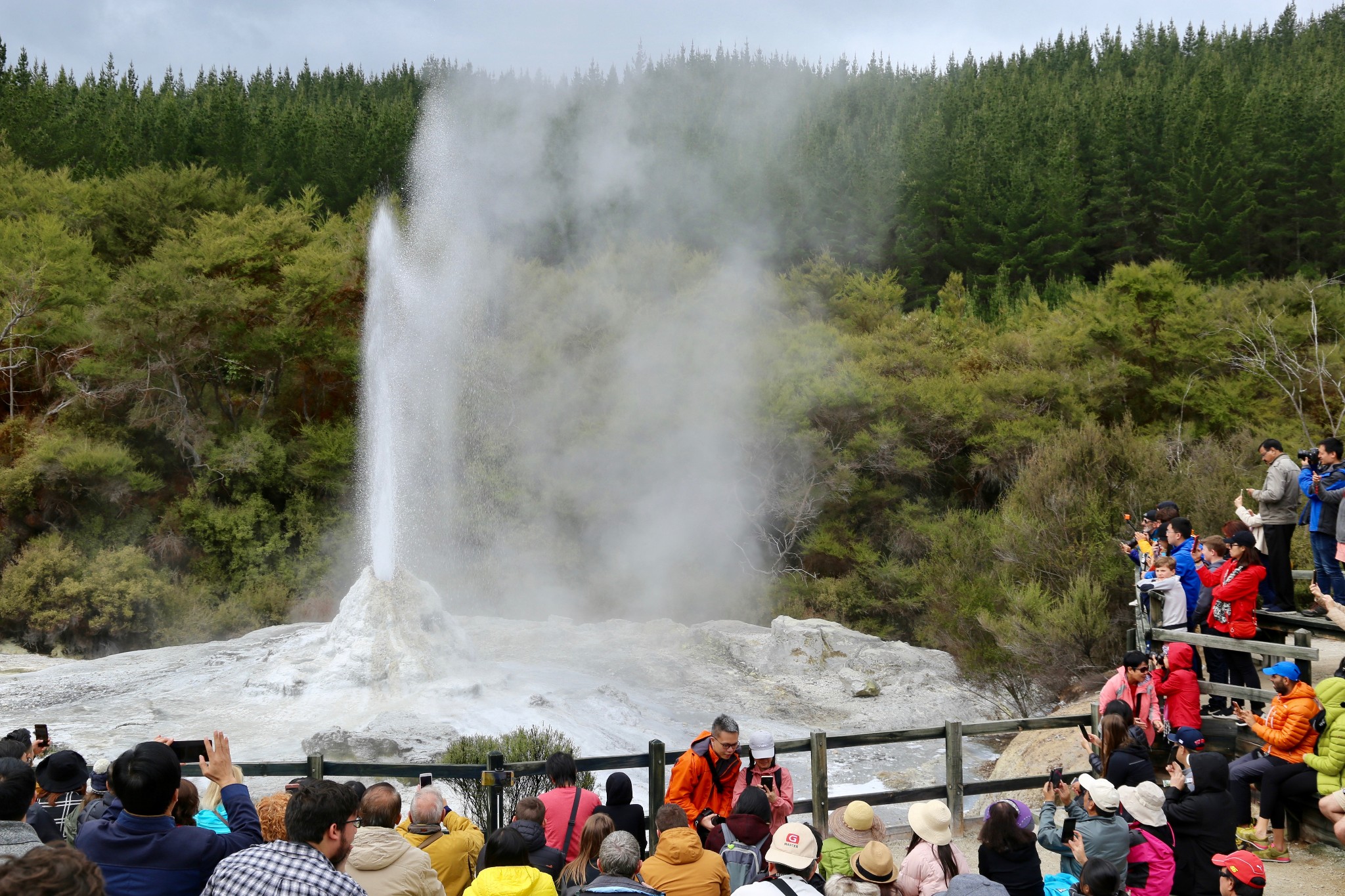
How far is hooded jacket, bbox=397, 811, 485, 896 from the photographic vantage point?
3373 millimetres

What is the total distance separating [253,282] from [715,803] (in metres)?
19.7

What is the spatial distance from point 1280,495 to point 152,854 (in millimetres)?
6860

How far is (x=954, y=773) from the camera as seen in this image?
5.72m

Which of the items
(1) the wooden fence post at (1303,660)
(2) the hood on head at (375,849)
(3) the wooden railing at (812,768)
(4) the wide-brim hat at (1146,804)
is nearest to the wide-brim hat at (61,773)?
(3) the wooden railing at (812,768)

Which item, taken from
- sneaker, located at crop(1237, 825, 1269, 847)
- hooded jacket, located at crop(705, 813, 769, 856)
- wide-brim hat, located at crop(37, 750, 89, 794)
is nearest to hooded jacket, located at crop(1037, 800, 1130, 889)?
hooded jacket, located at crop(705, 813, 769, 856)

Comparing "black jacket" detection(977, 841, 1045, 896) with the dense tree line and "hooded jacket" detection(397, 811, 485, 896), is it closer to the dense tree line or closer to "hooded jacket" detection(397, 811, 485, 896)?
"hooded jacket" detection(397, 811, 485, 896)

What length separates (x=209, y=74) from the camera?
42000mm

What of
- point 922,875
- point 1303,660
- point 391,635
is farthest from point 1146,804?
point 391,635

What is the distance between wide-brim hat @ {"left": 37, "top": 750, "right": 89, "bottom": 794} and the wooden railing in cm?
94

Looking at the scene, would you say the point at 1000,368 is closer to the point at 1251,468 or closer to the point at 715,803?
the point at 1251,468

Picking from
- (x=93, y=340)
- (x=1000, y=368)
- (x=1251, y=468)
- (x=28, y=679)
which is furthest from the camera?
(x=1000, y=368)

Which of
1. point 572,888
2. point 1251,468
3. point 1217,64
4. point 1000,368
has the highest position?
point 1217,64

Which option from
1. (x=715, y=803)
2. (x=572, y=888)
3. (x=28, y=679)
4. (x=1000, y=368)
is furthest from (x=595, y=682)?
(x=1000, y=368)

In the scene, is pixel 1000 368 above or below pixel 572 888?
above
